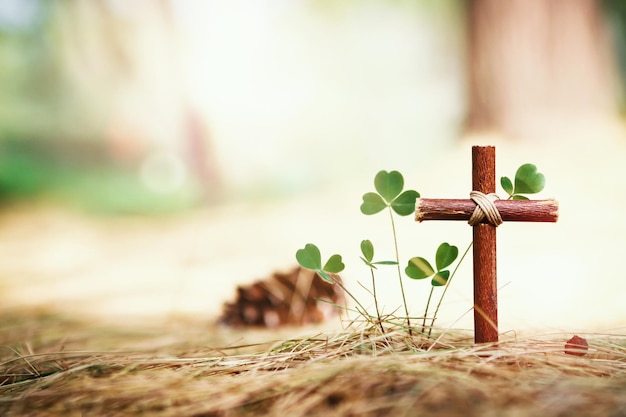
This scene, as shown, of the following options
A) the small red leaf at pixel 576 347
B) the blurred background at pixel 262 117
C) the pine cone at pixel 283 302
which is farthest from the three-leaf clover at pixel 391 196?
the blurred background at pixel 262 117

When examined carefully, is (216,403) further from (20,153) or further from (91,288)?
(20,153)

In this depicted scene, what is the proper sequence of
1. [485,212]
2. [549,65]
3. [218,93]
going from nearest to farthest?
[485,212], [549,65], [218,93]

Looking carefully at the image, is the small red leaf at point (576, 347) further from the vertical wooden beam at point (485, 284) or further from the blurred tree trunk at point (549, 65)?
the blurred tree trunk at point (549, 65)

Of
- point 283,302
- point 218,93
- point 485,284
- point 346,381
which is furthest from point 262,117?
point 346,381

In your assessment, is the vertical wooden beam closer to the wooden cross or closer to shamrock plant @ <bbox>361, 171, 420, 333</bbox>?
the wooden cross

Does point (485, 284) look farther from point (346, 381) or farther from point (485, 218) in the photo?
point (346, 381)

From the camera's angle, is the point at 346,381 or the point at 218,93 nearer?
the point at 346,381

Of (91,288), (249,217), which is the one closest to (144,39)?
Answer: (249,217)
